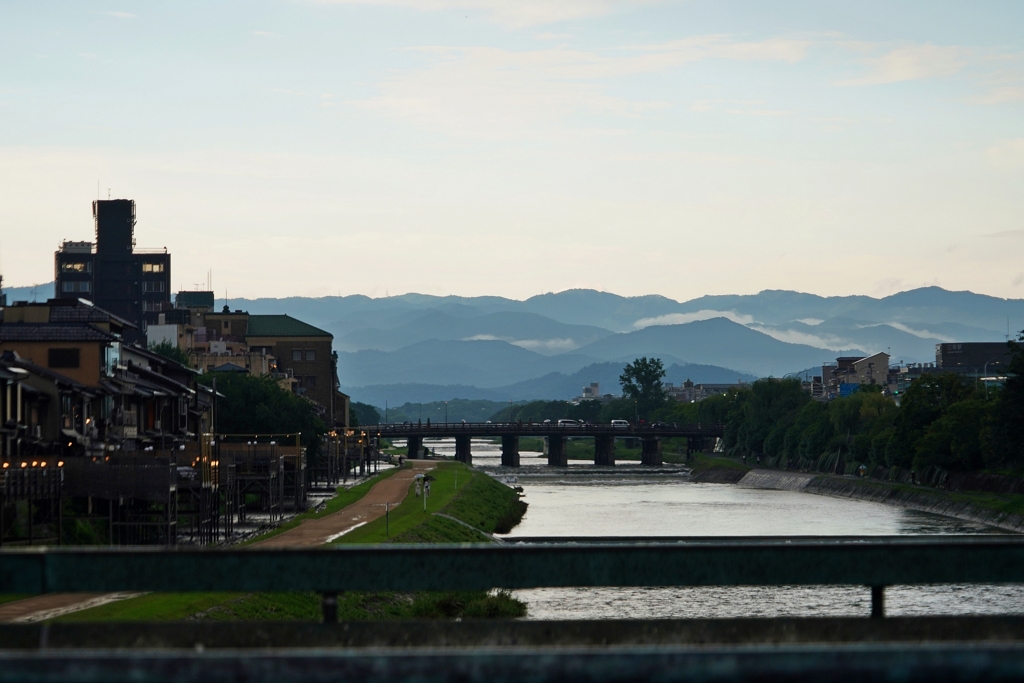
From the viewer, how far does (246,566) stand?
28.7ft

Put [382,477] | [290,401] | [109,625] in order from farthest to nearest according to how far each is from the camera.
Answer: [382,477], [290,401], [109,625]

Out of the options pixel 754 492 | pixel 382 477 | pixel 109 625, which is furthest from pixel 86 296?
pixel 109 625

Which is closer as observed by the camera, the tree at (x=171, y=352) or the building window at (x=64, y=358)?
the building window at (x=64, y=358)

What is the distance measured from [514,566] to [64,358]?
62706 mm

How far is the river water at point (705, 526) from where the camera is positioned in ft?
168

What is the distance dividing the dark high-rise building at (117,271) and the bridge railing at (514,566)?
187 meters

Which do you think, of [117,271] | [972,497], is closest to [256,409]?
[972,497]

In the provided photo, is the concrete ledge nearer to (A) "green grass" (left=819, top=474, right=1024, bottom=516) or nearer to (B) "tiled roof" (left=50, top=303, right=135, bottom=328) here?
(B) "tiled roof" (left=50, top=303, right=135, bottom=328)

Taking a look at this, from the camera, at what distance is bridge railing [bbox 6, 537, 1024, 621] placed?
8.57 metres

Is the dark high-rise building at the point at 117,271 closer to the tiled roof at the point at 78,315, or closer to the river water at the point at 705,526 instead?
the river water at the point at 705,526

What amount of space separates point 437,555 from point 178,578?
1.88 metres

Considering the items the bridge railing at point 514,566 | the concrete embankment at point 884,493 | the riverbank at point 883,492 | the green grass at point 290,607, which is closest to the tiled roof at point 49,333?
the green grass at point 290,607

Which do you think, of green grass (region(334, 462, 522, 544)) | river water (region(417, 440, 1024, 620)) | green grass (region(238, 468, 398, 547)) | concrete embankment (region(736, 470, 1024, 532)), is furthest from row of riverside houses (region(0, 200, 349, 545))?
concrete embankment (region(736, 470, 1024, 532))

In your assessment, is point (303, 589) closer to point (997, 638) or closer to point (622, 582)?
point (622, 582)
